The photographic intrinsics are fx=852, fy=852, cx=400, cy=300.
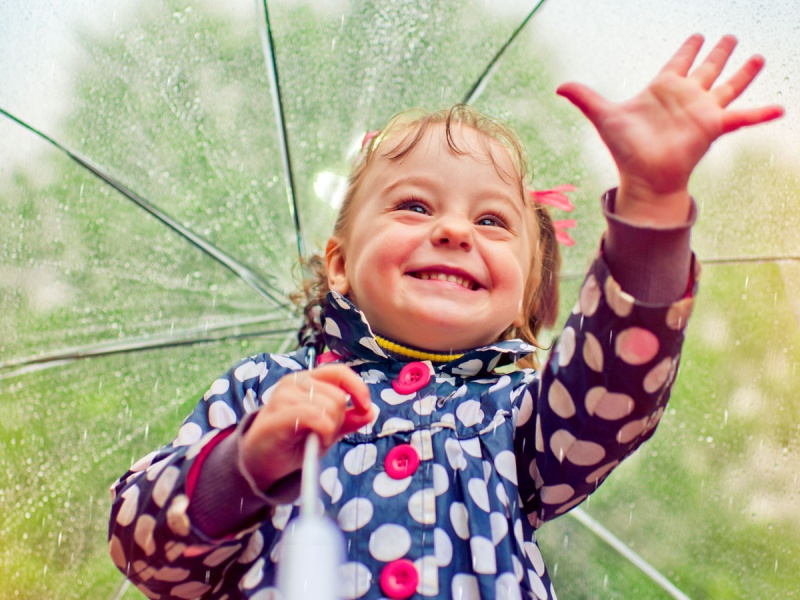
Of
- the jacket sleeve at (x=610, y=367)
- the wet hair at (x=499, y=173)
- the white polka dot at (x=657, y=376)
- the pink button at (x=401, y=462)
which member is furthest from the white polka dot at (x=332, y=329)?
the white polka dot at (x=657, y=376)

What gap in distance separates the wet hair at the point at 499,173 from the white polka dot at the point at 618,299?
0.61 meters

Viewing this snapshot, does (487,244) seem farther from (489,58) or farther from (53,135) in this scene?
(53,135)

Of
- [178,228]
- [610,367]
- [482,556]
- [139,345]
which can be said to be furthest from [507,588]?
[178,228]

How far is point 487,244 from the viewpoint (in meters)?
1.67

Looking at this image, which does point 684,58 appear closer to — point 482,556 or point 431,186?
point 431,186

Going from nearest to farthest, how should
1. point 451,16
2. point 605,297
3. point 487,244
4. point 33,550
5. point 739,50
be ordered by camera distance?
point 605,297 < point 487,244 < point 33,550 < point 739,50 < point 451,16

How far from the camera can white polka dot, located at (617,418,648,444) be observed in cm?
131

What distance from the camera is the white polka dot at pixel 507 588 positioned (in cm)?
130

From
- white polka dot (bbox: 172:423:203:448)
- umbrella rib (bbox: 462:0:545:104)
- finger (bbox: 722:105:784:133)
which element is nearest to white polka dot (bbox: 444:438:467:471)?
white polka dot (bbox: 172:423:203:448)

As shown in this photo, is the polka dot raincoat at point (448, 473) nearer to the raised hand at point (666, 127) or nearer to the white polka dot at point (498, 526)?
the white polka dot at point (498, 526)

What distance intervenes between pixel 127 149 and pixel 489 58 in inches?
37.1

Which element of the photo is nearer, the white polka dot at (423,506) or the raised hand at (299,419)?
the raised hand at (299,419)

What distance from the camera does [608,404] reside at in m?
1.29

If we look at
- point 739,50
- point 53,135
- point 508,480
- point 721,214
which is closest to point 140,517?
point 508,480
